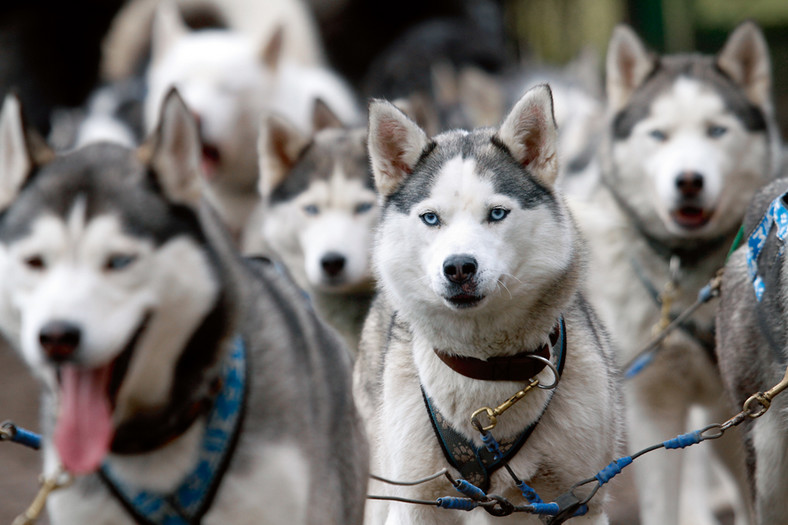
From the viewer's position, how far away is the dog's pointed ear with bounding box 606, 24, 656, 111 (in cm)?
498

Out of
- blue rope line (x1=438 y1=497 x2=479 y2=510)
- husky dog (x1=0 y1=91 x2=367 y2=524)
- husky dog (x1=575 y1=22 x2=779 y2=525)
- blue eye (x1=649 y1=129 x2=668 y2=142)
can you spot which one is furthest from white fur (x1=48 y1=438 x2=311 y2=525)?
blue eye (x1=649 y1=129 x2=668 y2=142)

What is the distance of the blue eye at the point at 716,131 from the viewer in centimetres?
467

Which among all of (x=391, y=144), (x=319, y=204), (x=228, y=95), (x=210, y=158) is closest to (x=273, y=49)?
(x=228, y=95)

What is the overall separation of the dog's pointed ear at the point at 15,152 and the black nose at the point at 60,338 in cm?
49

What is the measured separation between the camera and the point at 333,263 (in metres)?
4.60

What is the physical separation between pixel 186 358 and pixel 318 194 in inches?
89.6

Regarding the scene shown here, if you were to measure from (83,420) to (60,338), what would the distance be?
231 mm

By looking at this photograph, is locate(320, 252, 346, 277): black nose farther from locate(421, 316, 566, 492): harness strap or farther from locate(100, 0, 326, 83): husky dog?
locate(100, 0, 326, 83): husky dog

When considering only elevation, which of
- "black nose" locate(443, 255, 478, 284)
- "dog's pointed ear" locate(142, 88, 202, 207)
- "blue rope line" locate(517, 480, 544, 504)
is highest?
"dog's pointed ear" locate(142, 88, 202, 207)

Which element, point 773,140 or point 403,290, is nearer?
point 403,290

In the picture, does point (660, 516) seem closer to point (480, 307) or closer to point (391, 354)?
point (391, 354)

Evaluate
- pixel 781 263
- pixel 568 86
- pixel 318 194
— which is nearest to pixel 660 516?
pixel 781 263

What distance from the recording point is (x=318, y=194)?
191 inches

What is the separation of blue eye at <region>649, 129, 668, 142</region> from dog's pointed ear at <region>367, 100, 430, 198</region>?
2.02 metres
